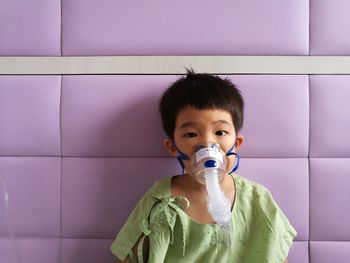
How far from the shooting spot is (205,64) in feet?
3.43

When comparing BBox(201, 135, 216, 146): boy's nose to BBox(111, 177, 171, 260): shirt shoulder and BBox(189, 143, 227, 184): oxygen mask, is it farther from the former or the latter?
BBox(111, 177, 171, 260): shirt shoulder

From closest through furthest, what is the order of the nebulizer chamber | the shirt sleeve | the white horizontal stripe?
the nebulizer chamber, the shirt sleeve, the white horizontal stripe

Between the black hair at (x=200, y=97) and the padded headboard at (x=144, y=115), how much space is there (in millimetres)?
92

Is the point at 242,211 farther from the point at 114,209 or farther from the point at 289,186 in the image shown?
the point at 114,209

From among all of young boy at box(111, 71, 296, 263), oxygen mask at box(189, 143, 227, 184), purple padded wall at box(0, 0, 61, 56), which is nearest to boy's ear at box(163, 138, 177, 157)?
young boy at box(111, 71, 296, 263)

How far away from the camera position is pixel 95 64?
1063 mm

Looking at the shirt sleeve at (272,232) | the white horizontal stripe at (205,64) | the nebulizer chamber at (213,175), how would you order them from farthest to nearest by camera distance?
the white horizontal stripe at (205,64), the shirt sleeve at (272,232), the nebulizer chamber at (213,175)

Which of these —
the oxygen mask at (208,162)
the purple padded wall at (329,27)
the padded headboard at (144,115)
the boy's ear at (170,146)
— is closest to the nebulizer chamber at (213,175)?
the oxygen mask at (208,162)

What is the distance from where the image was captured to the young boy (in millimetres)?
901

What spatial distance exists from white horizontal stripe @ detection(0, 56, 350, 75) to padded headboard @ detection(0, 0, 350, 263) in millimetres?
Result: 19

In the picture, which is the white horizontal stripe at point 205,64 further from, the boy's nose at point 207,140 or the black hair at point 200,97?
the boy's nose at point 207,140

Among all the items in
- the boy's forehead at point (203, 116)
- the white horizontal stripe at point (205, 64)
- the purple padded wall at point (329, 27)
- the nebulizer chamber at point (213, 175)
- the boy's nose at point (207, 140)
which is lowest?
the nebulizer chamber at point (213, 175)

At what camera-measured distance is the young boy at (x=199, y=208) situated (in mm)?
901

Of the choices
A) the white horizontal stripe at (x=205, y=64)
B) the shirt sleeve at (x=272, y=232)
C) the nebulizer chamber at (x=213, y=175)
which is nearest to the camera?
the nebulizer chamber at (x=213, y=175)
